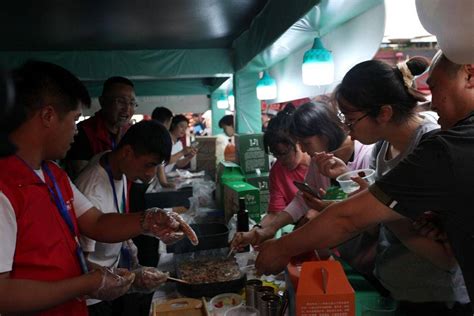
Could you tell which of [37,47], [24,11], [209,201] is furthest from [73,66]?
[209,201]

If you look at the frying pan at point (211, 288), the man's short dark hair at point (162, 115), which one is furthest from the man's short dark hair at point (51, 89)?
the man's short dark hair at point (162, 115)

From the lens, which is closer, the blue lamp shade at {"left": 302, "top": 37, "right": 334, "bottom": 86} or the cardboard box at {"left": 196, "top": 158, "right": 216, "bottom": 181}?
the blue lamp shade at {"left": 302, "top": 37, "right": 334, "bottom": 86}

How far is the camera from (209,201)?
12.3 ft

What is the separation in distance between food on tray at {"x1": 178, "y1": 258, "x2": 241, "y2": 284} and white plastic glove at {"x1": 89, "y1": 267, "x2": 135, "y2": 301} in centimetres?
34

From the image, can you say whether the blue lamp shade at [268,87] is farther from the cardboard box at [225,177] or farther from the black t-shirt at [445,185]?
the black t-shirt at [445,185]

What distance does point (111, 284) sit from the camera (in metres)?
1.28

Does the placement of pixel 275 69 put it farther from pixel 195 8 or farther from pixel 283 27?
pixel 283 27

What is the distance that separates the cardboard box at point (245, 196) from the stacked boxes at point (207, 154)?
8.11ft

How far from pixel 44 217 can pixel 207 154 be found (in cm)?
443

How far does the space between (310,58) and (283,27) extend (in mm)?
443

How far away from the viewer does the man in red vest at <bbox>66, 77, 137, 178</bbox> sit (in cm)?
267

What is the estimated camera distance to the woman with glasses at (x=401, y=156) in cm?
125

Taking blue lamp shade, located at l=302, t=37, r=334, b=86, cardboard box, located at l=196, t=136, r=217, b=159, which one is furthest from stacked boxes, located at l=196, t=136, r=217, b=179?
blue lamp shade, located at l=302, t=37, r=334, b=86

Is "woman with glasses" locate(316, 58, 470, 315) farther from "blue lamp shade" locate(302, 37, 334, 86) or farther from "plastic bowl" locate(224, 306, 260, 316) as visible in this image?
"blue lamp shade" locate(302, 37, 334, 86)
